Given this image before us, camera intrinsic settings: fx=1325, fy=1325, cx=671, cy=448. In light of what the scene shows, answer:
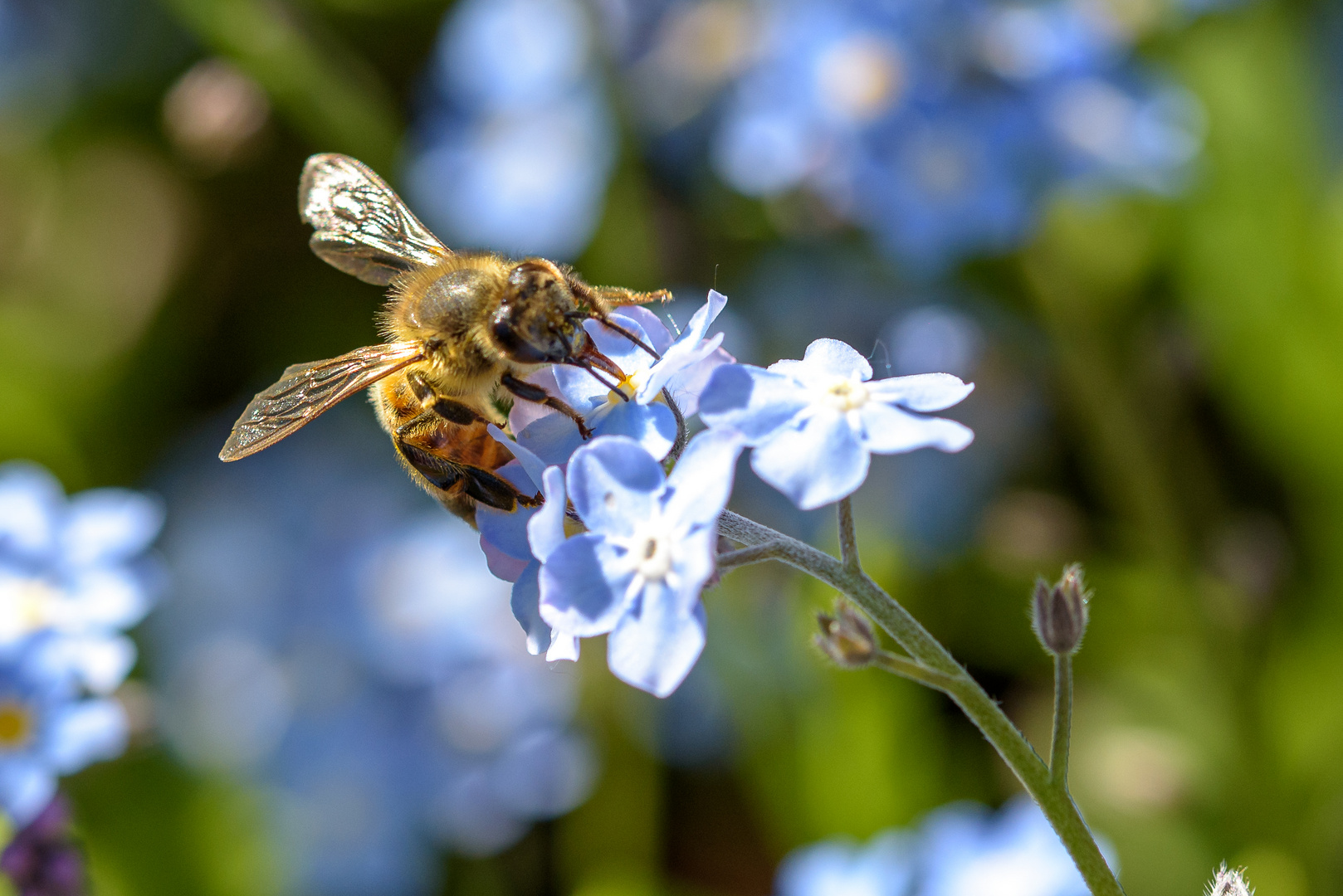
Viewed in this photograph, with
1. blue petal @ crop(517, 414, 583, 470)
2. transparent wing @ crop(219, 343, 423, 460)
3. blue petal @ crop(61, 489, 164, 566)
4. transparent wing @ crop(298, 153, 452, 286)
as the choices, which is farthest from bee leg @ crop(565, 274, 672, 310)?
blue petal @ crop(61, 489, 164, 566)

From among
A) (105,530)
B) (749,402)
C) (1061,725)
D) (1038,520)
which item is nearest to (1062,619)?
(1061,725)

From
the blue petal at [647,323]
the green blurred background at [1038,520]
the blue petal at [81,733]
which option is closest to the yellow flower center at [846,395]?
the blue petal at [647,323]

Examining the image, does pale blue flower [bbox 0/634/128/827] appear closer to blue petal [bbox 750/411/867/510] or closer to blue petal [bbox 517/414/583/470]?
blue petal [bbox 517/414/583/470]

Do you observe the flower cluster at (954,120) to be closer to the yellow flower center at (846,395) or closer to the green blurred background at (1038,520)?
the green blurred background at (1038,520)

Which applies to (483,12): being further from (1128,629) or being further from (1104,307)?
(1128,629)

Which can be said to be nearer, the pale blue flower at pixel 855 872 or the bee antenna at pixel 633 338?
the bee antenna at pixel 633 338

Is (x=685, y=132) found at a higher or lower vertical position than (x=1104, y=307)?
higher

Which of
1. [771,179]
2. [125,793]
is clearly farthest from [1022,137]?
[125,793]
